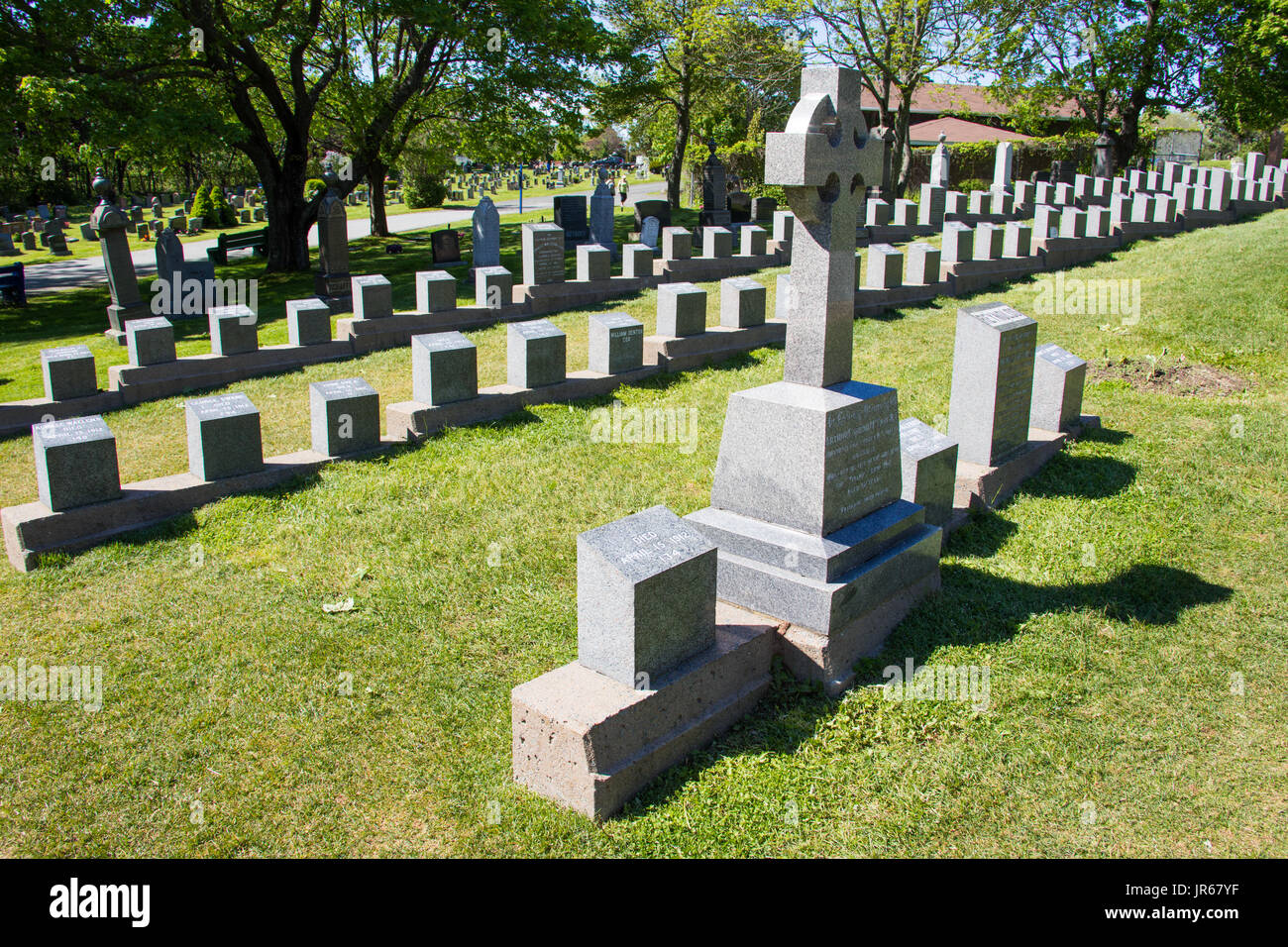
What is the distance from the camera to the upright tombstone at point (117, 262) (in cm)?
A: 1423

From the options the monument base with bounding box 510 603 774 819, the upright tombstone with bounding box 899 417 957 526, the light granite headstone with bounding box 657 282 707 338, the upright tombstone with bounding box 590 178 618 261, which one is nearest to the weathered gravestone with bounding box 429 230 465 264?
the upright tombstone with bounding box 590 178 618 261

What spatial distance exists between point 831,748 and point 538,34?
64.0 ft

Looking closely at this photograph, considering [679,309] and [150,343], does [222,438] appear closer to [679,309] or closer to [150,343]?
[150,343]

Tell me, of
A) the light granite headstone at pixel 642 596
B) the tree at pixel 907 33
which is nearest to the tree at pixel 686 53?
the tree at pixel 907 33

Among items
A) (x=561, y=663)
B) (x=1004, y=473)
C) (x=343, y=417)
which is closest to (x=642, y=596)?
(x=561, y=663)

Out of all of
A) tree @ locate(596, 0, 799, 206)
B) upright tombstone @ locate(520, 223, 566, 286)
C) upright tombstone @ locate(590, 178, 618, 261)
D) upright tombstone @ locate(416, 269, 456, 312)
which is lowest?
upright tombstone @ locate(416, 269, 456, 312)

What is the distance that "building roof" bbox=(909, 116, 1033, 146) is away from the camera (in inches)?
1800

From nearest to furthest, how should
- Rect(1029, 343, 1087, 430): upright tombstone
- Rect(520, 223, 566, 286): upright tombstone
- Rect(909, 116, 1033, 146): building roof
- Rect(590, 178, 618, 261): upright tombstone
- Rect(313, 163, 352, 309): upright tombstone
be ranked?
1. Rect(1029, 343, 1087, 430): upright tombstone
2. Rect(520, 223, 566, 286): upright tombstone
3. Rect(313, 163, 352, 309): upright tombstone
4. Rect(590, 178, 618, 261): upright tombstone
5. Rect(909, 116, 1033, 146): building roof

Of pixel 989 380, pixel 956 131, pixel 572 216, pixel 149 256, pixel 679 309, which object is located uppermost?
pixel 956 131

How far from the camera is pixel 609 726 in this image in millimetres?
4289

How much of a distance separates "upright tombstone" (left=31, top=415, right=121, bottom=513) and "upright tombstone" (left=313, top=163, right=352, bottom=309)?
909 cm

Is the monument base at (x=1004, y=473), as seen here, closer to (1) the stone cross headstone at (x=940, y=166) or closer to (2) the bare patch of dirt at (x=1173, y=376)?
(2) the bare patch of dirt at (x=1173, y=376)

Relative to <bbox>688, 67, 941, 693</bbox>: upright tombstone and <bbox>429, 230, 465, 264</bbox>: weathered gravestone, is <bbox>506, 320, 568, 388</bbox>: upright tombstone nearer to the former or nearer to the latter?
<bbox>688, 67, 941, 693</bbox>: upright tombstone

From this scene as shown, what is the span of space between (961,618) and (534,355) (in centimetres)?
561
